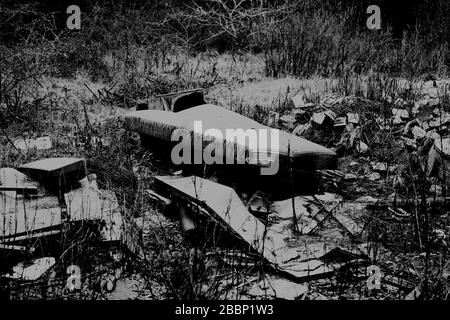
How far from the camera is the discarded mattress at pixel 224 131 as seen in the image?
4480mm

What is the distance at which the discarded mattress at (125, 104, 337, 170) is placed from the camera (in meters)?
4.48

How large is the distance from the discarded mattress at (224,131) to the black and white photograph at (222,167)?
2cm

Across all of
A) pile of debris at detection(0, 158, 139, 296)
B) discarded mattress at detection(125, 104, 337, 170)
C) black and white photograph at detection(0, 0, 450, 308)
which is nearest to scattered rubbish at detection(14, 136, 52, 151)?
black and white photograph at detection(0, 0, 450, 308)

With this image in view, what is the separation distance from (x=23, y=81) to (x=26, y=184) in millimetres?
3484

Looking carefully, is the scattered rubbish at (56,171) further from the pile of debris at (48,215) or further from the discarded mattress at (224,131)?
the discarded mattress at (224,131)

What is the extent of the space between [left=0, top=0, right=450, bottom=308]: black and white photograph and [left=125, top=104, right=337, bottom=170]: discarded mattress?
2 cm

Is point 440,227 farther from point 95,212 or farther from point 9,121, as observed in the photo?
point 9,121

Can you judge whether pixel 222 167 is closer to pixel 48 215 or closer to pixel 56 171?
pixel 56 171

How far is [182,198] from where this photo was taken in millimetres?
4168

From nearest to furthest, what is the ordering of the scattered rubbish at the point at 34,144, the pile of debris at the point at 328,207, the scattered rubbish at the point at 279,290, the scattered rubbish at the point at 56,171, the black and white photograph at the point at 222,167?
the scattered rubbish at the point at 279,290 → the black and white photograph at the point at 222,167 → the pile of debris at the point at 328,207 → the scattered rubbish at the point at 56,171 → the scattered rubbish at the point at 34,144

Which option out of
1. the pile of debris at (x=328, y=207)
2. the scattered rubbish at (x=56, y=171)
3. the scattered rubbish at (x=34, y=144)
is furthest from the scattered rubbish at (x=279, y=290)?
the scattered rubbish at (x=34, y=144)

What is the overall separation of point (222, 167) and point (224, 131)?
1.07 ft
